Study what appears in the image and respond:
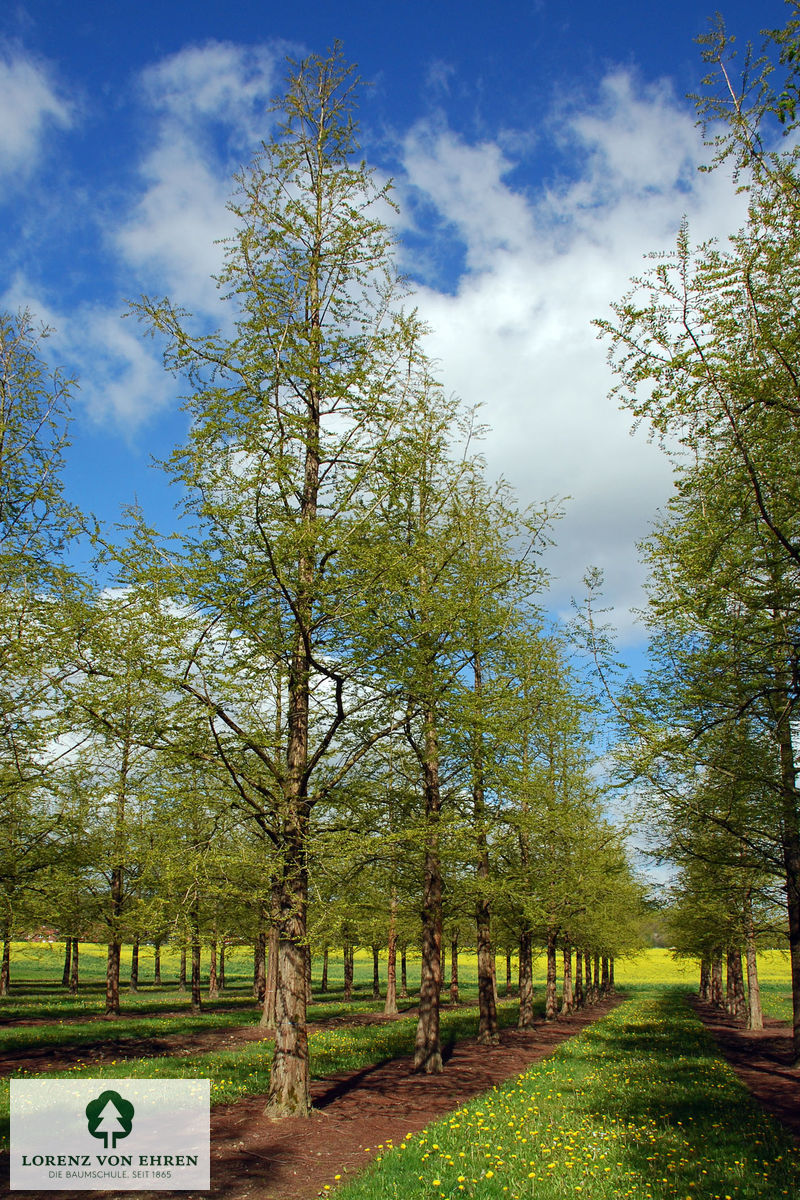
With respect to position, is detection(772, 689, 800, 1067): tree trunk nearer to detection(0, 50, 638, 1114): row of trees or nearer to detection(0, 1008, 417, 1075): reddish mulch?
detection(0, 50, 638, 1114): row of trees

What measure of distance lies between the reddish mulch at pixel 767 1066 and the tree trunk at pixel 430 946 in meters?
5.64

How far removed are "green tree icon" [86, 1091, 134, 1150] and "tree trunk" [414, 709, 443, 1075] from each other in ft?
18.8

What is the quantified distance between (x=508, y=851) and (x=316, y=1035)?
7.20 metres

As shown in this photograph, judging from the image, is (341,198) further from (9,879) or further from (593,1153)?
(593,1153)

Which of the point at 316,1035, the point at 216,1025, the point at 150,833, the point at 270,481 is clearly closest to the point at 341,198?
the point at 270,481

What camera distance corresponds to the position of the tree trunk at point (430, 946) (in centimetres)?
1313

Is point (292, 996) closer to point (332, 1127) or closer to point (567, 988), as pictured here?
point (332, 1127)

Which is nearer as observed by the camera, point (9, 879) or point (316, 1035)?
point (9, 879)

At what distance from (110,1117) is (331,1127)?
9.12 ft

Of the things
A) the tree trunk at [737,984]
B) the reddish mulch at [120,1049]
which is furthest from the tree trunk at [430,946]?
the tree trunk at [737,984]

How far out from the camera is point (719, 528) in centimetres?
783

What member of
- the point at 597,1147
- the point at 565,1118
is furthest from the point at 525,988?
the point at 597,1147

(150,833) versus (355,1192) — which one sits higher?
(150,833)

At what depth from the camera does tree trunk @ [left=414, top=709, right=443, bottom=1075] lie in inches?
517
